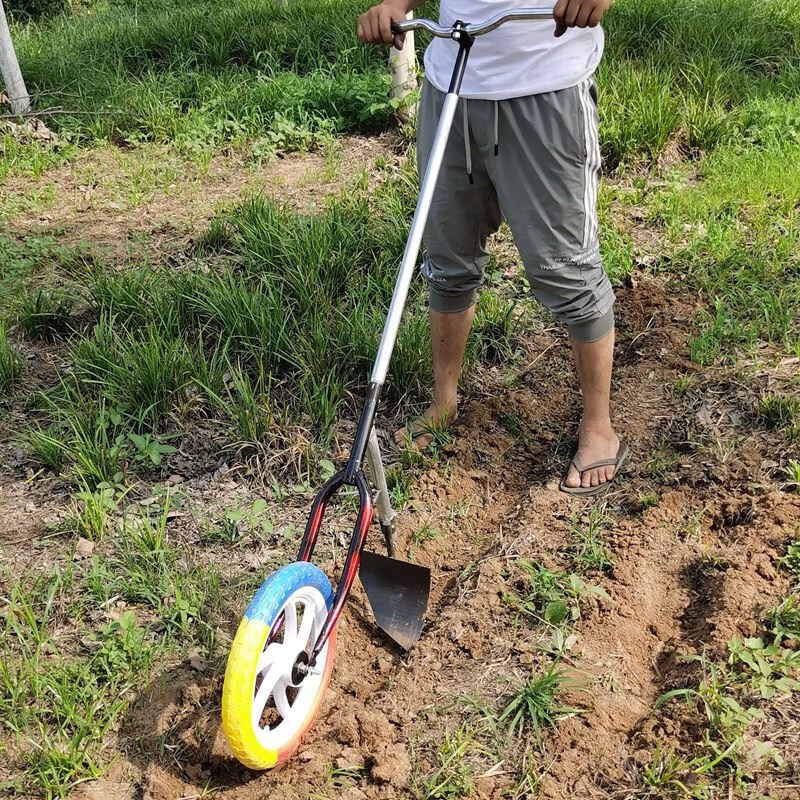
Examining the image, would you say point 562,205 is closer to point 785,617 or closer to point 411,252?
point 411,252

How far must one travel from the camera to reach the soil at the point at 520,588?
81.4 inches

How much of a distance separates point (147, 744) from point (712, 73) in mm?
4540

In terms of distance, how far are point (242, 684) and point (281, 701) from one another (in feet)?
0.89

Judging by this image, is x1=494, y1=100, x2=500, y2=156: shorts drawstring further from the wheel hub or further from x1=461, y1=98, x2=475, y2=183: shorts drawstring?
the wheel hub

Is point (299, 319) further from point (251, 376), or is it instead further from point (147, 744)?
point (147, 744)

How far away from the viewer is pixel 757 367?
312cm

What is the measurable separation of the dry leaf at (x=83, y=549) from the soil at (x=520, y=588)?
0.11 meters

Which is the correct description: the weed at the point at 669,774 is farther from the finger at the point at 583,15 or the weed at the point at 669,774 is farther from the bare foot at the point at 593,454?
the finger at the point at 583,15

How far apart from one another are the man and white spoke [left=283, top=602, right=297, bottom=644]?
1.20 metres

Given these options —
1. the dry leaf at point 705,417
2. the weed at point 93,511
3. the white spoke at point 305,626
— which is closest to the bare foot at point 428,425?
the dry leaf at point 705,417

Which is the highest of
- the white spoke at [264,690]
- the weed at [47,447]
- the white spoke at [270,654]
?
the white spoke at [270,654]

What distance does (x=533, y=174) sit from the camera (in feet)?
7.87

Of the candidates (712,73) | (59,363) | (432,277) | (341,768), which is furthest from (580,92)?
(712,73)

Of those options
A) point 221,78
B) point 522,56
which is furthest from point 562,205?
point 221,78
